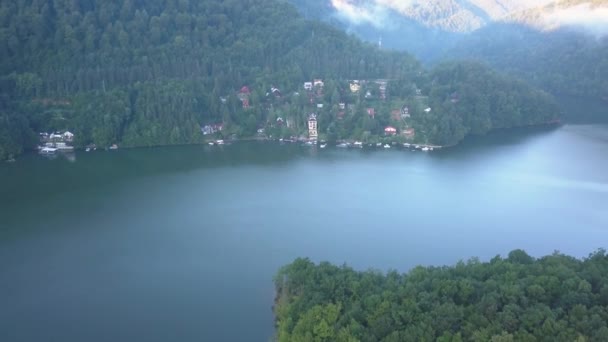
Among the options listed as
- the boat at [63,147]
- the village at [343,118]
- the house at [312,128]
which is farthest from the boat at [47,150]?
the house at [312,128]

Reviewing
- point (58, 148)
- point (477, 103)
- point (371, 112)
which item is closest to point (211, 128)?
point (58, 148)

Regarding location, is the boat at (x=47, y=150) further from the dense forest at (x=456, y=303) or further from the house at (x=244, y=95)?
the dense forest at (x=456, y=303)

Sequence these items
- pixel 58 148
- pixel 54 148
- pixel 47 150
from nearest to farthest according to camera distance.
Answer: pixel 47 150 < pixel 54 148 < pixel 58 148

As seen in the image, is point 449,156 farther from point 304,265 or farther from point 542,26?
point 542,26

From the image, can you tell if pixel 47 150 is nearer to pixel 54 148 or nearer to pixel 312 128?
pixel 54 148

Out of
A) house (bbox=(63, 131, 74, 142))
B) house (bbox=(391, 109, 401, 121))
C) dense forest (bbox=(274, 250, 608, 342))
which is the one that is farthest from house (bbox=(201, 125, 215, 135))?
dense forest (bbox=(274, 250, 608, 342))
